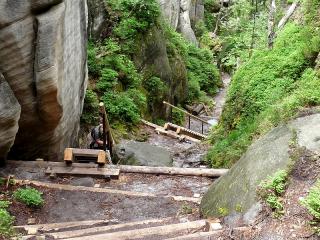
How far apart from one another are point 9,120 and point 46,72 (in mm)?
1326

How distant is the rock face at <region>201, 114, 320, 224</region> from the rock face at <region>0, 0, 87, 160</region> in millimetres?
4175

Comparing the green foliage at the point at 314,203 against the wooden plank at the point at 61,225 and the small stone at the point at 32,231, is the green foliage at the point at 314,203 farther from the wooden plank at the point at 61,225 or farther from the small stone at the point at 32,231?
the small stone at the point at 32,231

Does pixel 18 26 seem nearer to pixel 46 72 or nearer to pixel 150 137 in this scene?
pixel 46 72

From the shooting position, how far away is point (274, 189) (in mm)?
6258

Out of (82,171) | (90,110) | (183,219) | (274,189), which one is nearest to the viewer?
(274,189)

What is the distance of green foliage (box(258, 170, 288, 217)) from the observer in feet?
19.8

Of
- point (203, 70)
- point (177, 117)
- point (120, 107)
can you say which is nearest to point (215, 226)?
point (120, 107)

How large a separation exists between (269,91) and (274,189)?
5.79 meters

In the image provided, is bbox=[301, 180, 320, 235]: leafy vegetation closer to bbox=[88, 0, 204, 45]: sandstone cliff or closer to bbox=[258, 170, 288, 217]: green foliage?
bbox=[258, 170, 288, 217]: green foliage

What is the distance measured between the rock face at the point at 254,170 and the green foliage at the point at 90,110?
908 centimetres

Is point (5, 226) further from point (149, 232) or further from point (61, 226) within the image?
point (149, 232)

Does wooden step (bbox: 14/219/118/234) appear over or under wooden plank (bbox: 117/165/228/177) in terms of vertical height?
under

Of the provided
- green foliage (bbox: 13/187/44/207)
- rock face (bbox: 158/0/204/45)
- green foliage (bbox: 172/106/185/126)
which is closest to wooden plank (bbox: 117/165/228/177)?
green foliage (bbox: 13/187/44/207)

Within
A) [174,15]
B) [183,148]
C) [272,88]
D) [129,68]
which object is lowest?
[183,148]
